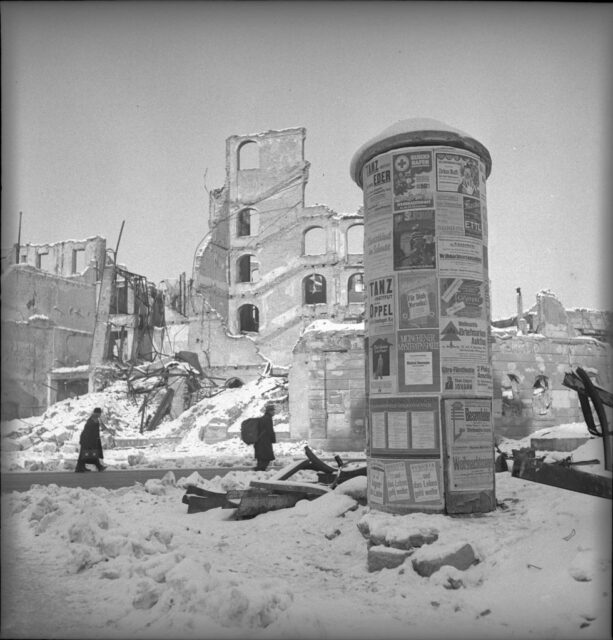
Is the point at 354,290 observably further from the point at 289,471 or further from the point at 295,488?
the point at 295,488

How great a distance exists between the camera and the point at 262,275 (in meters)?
45.0

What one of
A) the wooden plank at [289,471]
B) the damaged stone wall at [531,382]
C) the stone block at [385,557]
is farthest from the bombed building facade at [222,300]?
the stone block at [385,557]

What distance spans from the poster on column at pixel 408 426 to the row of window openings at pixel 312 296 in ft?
129

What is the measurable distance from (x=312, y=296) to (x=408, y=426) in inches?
1615

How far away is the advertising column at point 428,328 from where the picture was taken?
18.5 feet

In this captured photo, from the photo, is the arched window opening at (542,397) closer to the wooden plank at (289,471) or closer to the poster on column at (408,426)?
the wooden plank at (289,471)

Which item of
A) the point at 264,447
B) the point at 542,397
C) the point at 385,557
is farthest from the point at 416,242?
the point at 542,397

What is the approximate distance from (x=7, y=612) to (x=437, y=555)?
2.69 meters

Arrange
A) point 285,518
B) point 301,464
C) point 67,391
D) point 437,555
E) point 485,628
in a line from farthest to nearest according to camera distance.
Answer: point 67,391
point 301,464
point 285,518
point 437,555
point 485,628

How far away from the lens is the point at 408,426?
5.70 metres

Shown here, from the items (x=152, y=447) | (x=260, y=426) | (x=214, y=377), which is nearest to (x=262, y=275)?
(x=214, y=377)

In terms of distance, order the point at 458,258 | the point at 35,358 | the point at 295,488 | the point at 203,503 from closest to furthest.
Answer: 1. the point at 458,258
2. the point at 295,488
3. the point at 203,503
4. the point at 35,358

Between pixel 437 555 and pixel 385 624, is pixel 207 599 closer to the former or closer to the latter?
pixel 385 624

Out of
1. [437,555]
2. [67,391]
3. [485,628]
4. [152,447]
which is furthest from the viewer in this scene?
[67,391]
